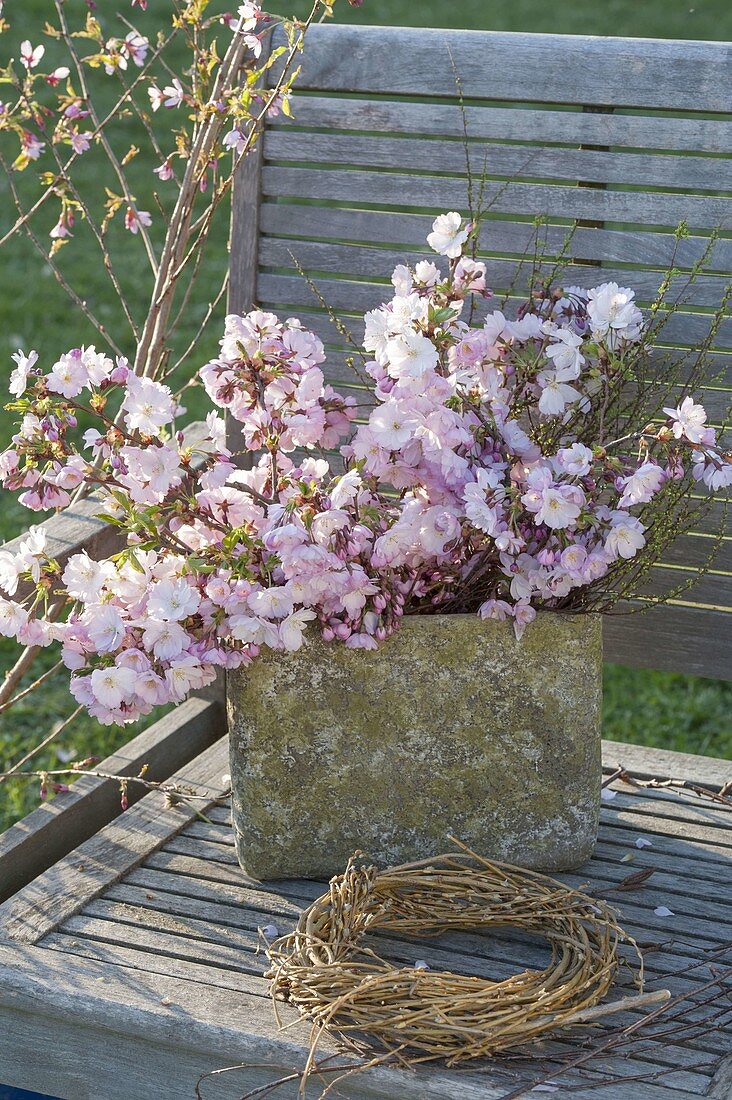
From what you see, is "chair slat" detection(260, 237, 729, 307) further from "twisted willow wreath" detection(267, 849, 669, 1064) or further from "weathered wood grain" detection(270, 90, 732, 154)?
"twisted willow wreath" detection(267, 849, 669, 1064)

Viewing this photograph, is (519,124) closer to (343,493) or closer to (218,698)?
(343,493)

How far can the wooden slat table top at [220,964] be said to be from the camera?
1.29 m

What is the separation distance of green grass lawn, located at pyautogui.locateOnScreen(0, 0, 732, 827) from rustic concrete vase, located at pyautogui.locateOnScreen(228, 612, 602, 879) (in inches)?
41.2

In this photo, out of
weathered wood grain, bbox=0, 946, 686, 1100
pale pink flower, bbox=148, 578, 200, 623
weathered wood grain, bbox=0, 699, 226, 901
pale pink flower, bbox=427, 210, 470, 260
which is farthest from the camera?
weathered wood grain, bbox=0, 699, 226, 901

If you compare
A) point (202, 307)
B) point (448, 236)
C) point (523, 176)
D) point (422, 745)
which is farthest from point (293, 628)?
point (202, 307)

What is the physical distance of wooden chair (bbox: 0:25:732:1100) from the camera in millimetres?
1380

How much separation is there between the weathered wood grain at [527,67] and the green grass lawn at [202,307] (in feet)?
1.02

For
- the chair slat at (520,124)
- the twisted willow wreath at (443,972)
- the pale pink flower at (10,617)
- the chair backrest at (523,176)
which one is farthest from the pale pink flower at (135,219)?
the twisted willow wreath at (443,972)

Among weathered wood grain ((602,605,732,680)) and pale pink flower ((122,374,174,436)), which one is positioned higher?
pale pink flower ((122,374,174,436))

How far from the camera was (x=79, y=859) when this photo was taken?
1.68 m

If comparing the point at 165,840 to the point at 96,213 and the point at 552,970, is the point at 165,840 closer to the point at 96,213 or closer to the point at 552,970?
the point at 552,970

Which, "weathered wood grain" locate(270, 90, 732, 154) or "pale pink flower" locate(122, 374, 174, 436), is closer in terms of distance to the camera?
"pale pink flower" locate(122, 374, 174, 436)

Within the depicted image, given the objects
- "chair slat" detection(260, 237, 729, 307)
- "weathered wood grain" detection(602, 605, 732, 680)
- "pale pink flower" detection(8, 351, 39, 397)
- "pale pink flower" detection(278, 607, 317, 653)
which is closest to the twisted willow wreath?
"pale pink flower" detection(278, 607, 317, 653)

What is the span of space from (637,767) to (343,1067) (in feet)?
2.61
